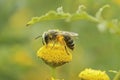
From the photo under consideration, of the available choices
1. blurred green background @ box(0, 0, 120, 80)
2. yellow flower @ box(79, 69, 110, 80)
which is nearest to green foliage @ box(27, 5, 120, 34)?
yellow flower @ box(79, 69, 110, 80)

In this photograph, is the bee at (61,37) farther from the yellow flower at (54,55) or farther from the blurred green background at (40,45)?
the blurred green background at (40,45)

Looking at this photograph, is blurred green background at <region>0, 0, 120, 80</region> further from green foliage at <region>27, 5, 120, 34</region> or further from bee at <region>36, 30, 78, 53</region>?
green foliage at <region>27, 5, 120, 34</region>

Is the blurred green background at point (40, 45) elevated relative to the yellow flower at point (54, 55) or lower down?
elevated

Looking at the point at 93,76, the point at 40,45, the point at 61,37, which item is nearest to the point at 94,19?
Answer: the point at 93,76

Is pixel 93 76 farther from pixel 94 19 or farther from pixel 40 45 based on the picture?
pixel 40 45

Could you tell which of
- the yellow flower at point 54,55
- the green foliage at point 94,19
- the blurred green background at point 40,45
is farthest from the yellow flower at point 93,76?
the blurred green background at point 40,45

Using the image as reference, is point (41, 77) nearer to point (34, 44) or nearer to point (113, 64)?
point (34, 44)
